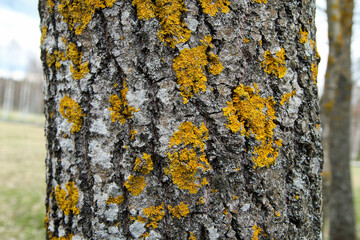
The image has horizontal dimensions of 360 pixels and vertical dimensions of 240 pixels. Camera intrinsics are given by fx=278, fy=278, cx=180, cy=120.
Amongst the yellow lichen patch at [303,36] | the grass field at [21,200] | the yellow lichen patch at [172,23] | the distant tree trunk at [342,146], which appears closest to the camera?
the yellow lichen patch at [172,23]

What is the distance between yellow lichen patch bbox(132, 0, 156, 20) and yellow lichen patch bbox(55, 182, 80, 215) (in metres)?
0.69

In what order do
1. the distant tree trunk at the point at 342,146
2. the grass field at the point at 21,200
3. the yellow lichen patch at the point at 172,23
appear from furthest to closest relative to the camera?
the grass field at the point at 21,200 < the distant tree trunk at the point at 342,146 < the yellow lichen patch at the point at 172,23

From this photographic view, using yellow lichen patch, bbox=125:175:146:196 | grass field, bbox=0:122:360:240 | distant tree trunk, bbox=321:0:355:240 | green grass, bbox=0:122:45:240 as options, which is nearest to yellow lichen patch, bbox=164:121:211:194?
yellow lichen patch, bbox=125:175:146:196

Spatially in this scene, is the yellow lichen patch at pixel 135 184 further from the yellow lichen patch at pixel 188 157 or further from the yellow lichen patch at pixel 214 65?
the yellow lichen patch at pixel 214 65

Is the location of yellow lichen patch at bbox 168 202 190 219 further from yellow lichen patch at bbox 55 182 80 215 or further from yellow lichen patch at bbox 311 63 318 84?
yellow lichen patch at bbox 311 63 318 84

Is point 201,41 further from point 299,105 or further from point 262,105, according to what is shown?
point 299,105

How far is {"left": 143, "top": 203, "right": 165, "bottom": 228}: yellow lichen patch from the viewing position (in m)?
1.00

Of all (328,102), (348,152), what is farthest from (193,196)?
(348,152)

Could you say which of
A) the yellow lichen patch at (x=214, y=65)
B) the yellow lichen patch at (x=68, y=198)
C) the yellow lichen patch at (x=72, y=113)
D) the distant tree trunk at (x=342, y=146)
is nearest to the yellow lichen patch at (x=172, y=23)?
the yellow lichen patch at (x=214, y=65)

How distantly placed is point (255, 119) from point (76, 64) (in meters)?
0.71

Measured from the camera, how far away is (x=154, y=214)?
39.6 inches

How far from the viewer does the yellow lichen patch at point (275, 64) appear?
40.9 inches

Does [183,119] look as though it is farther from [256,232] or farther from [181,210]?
[256,232]

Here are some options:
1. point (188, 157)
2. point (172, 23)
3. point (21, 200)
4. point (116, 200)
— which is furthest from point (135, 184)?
point (21, 200)
